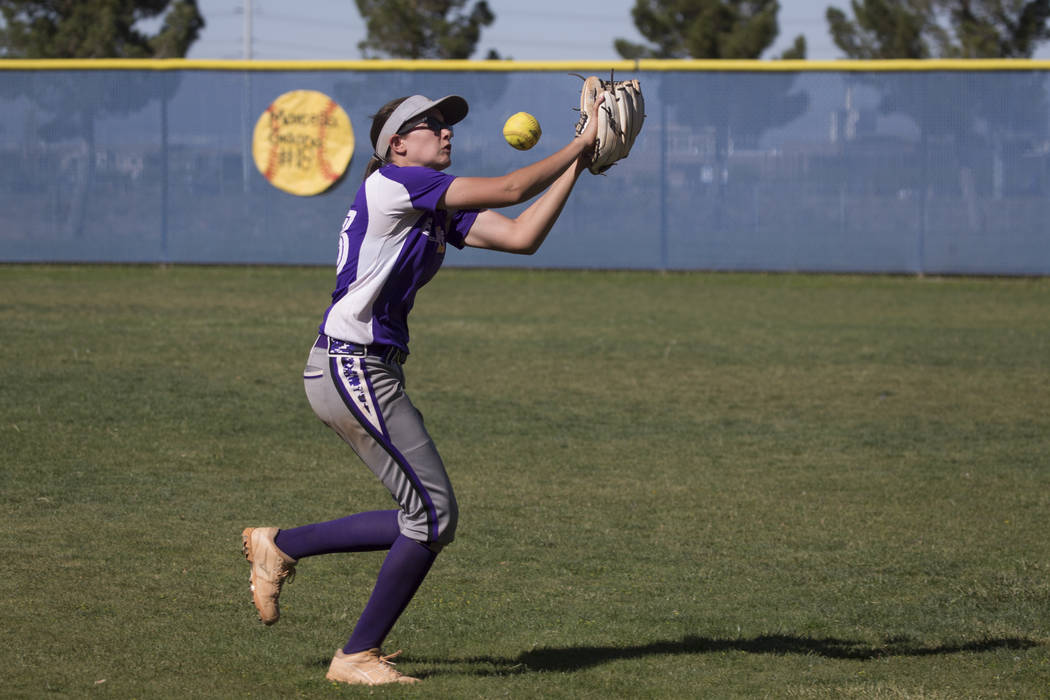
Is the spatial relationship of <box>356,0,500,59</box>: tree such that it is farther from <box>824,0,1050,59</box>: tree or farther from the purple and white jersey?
the purple and white jersey

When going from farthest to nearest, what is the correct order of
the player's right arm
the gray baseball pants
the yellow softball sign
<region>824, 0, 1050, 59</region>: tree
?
1. <region>824, 0, 1050, 59</region>: tree
2. the yellow softball sign
3. the gray baseball pants
4. the player's right arm

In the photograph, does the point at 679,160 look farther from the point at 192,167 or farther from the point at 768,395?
the point at 768,395

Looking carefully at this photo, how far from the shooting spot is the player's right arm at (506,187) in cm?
377

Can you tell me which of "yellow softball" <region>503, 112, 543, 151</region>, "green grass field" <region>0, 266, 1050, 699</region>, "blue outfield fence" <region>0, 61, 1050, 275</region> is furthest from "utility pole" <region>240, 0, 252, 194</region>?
"yellow softball" <region>503, 112, 543, 151</region>

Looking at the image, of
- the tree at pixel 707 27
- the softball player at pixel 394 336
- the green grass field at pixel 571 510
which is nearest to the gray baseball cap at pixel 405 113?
the softball player at pixel 394 336

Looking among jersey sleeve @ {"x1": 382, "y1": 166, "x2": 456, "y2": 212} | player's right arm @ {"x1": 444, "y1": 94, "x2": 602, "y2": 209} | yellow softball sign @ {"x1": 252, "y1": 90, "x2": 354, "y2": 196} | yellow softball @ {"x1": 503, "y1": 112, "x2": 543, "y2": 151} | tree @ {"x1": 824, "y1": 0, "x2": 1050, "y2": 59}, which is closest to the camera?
player's right arm @ {"x1": 444, "y1": 94, "x2": 602, "y2": 209}

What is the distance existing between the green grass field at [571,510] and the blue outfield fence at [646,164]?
19.1ft

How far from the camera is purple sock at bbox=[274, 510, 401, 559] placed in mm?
4176

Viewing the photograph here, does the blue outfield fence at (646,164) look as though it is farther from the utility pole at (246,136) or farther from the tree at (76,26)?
the tree at (76,26)

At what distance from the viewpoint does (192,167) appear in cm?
1930

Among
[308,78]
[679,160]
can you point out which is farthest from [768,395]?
[308,78]

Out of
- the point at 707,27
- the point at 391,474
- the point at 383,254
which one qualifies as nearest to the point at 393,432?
the point at 391,474

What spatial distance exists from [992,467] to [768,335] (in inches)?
221

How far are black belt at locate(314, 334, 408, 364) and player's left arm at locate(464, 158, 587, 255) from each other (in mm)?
431
